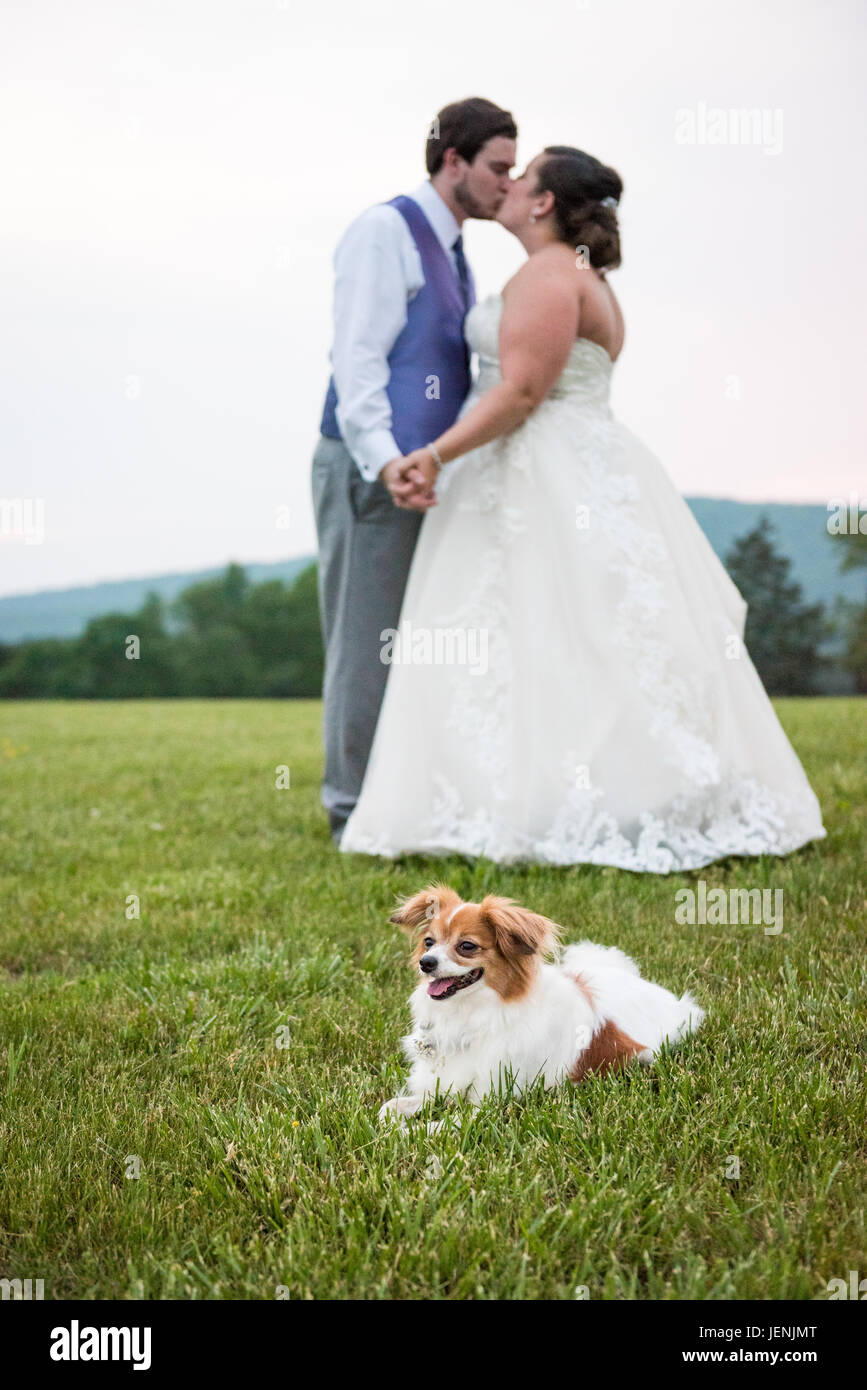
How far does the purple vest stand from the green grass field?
1985 millimetres

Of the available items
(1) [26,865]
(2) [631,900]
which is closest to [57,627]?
(1) [26,865]

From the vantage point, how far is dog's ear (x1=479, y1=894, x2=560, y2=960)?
2336 millimetres

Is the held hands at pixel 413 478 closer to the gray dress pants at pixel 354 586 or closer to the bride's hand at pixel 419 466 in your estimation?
the bride's hand at pixel 419 466

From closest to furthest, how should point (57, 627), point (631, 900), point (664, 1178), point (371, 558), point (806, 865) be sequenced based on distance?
point (664, 1178), point (631, 900), point (806, 865), point (371, 558), point (57, 627)

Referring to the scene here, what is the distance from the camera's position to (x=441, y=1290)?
1.79 meters

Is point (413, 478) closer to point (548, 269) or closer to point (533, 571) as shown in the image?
point (533, 571)

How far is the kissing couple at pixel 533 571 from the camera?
14.6 ft

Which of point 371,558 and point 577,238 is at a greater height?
point 577,238

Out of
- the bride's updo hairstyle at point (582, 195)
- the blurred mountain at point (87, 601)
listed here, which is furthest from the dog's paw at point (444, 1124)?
the blurred mountain at point (87, 601)

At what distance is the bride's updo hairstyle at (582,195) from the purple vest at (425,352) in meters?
0.58

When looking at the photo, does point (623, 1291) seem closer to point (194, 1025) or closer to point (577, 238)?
point (194, 1025)

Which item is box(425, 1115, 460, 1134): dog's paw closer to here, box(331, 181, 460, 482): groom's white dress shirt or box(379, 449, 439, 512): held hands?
box(379, 449, 439, 512): held hands
